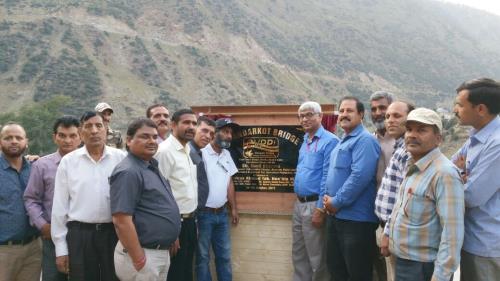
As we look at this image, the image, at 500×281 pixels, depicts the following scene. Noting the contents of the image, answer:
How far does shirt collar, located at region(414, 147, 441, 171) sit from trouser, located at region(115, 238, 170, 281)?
1854 mm

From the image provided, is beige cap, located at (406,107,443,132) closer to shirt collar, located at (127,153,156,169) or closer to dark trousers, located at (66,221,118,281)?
shirt collar, located at (127,153,156,169)

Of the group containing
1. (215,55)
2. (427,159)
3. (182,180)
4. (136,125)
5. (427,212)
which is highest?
(215,55)

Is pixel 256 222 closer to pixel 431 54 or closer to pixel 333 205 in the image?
pixel 333 205

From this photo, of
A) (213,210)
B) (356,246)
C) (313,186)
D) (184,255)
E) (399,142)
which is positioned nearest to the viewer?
(399,142)

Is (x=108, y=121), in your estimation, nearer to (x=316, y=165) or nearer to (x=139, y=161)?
(x=139, y=161)

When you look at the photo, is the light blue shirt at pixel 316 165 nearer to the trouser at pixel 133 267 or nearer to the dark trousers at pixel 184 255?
the dark trousers at pixel 184 255

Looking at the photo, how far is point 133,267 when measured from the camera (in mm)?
3189

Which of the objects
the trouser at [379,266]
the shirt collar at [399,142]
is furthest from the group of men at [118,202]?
the shirt collar at [399,142]

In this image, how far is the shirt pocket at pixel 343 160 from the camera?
13.5ft

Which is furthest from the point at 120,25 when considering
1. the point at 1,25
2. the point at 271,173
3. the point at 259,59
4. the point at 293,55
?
the point at 271,173

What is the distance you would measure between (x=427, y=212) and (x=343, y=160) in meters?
1.34

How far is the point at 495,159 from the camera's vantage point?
281 centimetres

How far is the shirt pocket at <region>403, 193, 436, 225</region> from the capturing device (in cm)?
281

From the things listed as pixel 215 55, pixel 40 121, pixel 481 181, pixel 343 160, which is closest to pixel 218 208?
pixel 343 160
